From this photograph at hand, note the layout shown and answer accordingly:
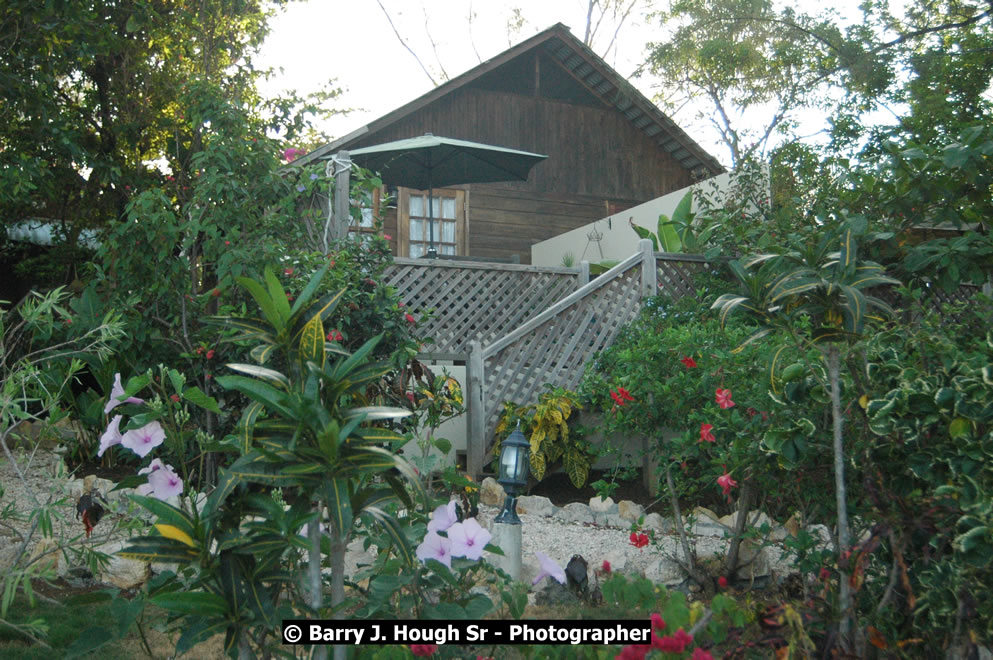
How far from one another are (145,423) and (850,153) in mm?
11363

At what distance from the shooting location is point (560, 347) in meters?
8.08

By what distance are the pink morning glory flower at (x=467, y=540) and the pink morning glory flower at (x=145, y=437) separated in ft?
2.64

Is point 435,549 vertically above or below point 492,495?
above

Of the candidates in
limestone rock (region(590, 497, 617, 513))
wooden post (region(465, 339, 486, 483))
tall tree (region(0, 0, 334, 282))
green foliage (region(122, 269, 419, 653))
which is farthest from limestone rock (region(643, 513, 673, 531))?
tall tree (region(0, 0, 334, 282))

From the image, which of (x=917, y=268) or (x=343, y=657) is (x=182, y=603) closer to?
(x=343, y=657)

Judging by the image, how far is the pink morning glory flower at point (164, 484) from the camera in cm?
216

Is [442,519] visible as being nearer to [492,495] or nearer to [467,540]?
[467,540]

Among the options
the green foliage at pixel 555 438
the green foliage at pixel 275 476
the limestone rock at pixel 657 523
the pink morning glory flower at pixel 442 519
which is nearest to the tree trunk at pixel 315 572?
the green foliage at pixel 275 476

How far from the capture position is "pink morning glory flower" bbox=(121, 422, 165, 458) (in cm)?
226

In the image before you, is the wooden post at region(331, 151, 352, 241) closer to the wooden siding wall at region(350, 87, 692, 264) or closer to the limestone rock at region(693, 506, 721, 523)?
the limestone rock at region(693, 506, 721, 523)

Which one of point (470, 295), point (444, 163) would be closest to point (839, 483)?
point (470, 295)

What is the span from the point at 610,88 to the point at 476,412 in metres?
9.41

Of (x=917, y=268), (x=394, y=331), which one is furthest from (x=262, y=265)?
(x=917, y=268)

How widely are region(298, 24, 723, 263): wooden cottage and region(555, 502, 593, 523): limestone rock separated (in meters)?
7.90
